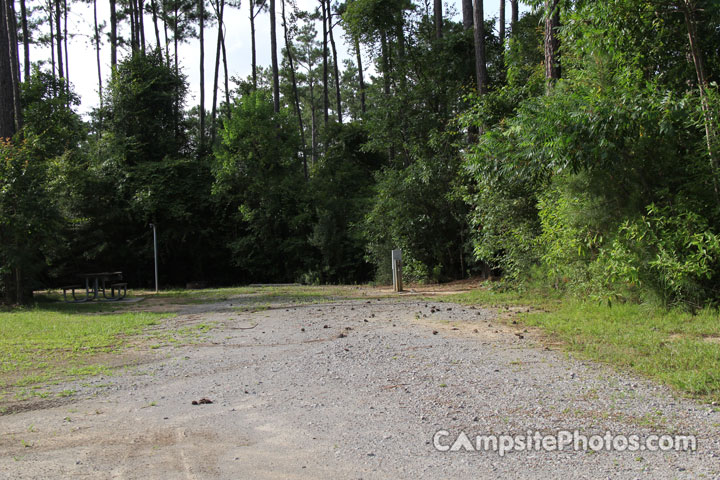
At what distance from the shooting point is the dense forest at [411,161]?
24.6ft

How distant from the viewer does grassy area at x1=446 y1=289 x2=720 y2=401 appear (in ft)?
15.3

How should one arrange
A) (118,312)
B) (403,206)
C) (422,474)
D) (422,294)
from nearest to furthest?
(422,474), (118,312), (422,294), (403,206)

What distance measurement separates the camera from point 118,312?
1207 centimetres

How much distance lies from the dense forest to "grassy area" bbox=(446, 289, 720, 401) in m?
0.41

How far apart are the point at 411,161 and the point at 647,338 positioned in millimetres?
13937

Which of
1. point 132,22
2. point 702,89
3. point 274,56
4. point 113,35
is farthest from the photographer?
point 132,22

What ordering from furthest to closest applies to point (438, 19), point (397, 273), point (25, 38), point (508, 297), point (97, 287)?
point (25, 38), point (438, 19), point (97, 287), point (397, 273), point (508, 297)

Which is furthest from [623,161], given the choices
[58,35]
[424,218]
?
[58,35]

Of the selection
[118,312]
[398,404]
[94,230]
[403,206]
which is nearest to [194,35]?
[94,230]

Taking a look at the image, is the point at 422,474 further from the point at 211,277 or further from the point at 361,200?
the point at 211,277

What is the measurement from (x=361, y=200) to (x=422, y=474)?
19.8 m

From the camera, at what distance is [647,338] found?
20.2 ft

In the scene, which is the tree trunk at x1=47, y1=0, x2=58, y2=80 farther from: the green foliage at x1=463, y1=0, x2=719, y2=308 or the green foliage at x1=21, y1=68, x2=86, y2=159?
the green foliage at x1=463, y1=0, x2=719, y2=308

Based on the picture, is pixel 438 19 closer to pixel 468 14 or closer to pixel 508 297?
pixel 468 14
